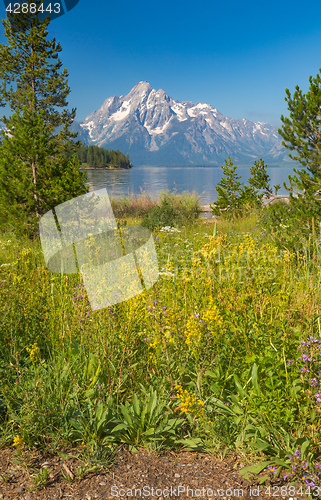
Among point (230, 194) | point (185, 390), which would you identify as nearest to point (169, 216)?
point (230, 194)

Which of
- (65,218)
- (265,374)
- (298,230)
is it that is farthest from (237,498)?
(65,218)

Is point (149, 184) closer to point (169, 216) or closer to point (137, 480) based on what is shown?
point (169, 216)

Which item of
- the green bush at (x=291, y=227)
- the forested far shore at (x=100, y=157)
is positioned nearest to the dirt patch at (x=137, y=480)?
the green bush at (x=291, y=227)

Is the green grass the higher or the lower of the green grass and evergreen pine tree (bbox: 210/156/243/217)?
the lower

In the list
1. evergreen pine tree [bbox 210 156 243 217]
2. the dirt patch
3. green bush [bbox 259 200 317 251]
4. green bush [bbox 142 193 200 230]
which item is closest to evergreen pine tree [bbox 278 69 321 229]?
green bush [bbox 259 200 317 251]

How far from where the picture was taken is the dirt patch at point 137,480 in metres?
1.43

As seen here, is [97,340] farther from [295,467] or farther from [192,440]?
[295,467]

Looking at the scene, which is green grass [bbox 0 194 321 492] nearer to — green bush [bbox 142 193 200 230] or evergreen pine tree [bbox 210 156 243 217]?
green bush [bbox 142 193 200 230]

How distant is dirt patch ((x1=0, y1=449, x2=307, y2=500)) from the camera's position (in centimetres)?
143

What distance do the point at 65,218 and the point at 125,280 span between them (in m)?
3.73

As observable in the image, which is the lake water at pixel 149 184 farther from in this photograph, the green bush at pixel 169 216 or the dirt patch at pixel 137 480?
the dirt patch at pixel 137 480

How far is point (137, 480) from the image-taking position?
4.95ft

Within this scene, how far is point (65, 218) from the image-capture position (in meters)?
5.85

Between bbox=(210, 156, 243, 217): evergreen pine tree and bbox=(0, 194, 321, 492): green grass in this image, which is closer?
bbox=(0, 194, 321, 492): green grass
